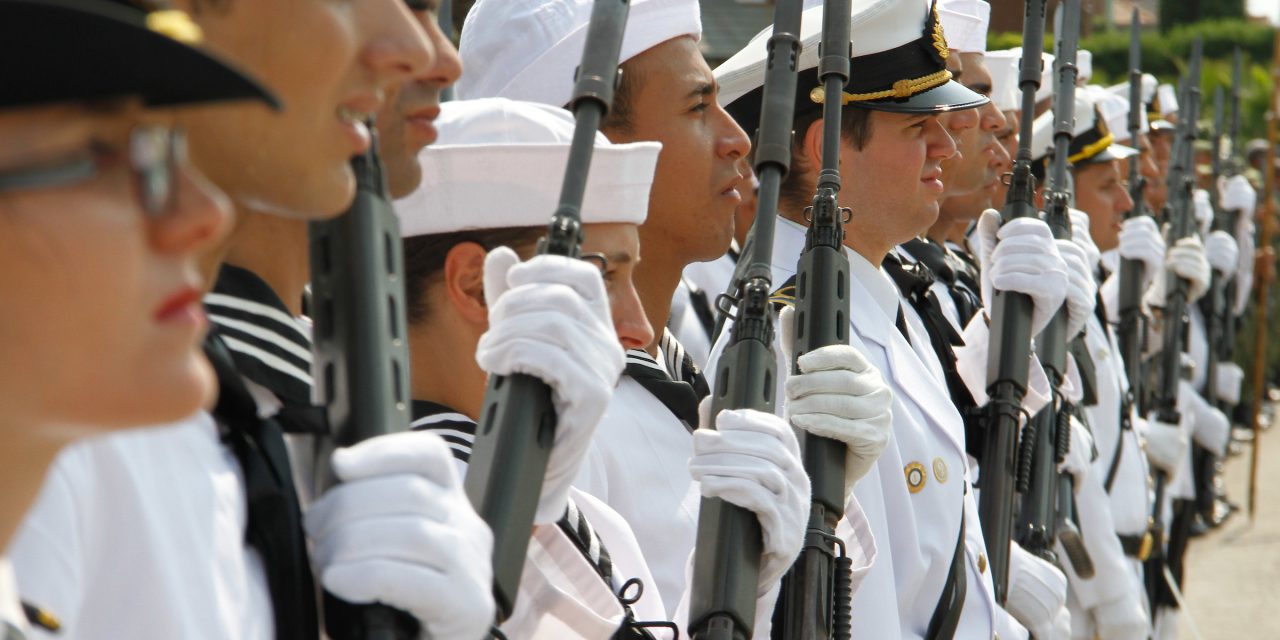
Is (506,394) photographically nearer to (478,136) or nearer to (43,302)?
(478,136)

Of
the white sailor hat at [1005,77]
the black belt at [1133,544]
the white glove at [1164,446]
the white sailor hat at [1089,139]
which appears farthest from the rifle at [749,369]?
the white glove at [1164,446]

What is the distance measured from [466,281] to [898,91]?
162 centimetres

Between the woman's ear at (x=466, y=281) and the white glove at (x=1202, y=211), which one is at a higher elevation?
the woman's ear at (x=466, y=281)

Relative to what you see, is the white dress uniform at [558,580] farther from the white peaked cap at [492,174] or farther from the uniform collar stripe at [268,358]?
the uniform collar stripe at [268,358]

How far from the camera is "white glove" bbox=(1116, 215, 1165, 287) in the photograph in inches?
327

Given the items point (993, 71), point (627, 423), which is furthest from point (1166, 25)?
point (627, 423)

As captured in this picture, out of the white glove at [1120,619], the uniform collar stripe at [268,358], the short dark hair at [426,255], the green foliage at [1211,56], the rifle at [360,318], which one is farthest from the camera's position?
the green foliage at [1211,56]

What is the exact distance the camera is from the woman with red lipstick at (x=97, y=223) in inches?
48.6

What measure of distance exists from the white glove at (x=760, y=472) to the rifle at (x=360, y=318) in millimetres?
788

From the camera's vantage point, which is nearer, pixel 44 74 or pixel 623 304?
pixel 44 74

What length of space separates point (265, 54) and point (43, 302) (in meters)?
0.68

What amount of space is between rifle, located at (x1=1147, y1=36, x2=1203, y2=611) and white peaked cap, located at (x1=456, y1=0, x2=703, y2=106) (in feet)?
15.3

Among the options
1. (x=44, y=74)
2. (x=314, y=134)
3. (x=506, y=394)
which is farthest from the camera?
(x=506, y=394)

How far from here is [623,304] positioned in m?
2.93
